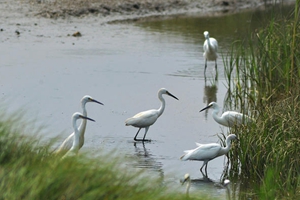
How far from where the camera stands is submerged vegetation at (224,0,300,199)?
7.50m

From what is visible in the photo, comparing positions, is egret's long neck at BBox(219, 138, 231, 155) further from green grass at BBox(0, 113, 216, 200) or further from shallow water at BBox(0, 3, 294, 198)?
green grass at BBox(0, 113, 216, 200)

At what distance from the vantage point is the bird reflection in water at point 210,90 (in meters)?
13.4

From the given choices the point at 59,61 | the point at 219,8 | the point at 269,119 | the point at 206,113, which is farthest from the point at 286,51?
the point at 219,8

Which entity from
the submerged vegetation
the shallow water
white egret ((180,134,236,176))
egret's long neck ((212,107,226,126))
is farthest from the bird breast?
white egret ((180,134,236,176))

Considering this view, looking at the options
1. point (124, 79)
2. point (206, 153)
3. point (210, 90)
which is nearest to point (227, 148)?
point (206, 153)

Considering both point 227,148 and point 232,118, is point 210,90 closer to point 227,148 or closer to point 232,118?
point 232,118

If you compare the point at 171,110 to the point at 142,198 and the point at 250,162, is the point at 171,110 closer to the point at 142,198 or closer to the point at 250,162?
the point at 250,162

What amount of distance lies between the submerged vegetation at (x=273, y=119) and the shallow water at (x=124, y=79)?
0.42 m

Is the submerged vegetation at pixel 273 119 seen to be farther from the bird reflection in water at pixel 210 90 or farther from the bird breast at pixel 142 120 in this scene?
the bird reflection in water at pixel 210 90

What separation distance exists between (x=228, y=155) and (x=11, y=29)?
11820mm

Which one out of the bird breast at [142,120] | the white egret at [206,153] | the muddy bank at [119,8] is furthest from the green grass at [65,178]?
the muddy bank at [119,8]

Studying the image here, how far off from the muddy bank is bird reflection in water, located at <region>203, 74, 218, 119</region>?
7468 millimetres

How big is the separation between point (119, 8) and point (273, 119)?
15534 mm

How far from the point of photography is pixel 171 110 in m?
12.5
